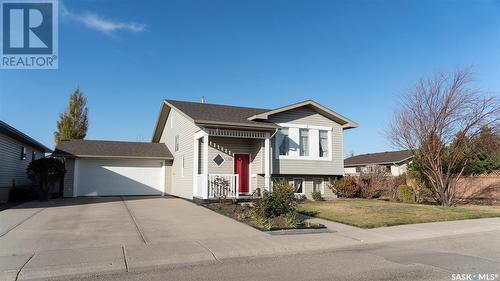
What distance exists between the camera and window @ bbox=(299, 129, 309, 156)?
20.1 meters

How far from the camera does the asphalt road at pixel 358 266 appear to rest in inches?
245

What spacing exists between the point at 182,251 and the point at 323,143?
46.9ft

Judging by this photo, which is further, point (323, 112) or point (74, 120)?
point (74, 120)

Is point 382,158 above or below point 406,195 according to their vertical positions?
above

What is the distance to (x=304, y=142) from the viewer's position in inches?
798

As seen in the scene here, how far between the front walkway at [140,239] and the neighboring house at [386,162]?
89.6 ft

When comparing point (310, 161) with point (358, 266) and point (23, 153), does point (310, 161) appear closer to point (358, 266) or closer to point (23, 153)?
point (358, 266)

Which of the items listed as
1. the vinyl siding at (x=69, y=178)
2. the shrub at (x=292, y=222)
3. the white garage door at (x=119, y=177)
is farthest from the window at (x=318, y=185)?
the vinyl siding at (x=69, y=178)

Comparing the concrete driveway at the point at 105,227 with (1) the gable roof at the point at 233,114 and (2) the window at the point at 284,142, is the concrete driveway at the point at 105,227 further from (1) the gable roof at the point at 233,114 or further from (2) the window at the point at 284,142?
(2) the window at the point at 284,142

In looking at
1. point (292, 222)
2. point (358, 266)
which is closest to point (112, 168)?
point (292, 222)

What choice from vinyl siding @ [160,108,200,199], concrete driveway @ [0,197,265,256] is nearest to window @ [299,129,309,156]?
vinyl siding @ [160,108,200,199]

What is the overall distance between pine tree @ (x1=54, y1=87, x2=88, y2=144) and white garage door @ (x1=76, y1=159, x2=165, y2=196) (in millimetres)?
16447

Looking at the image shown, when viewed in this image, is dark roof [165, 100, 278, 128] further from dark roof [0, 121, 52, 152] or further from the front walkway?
dark roof [0, 121, 52, 152]

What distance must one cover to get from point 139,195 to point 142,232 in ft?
44.5
